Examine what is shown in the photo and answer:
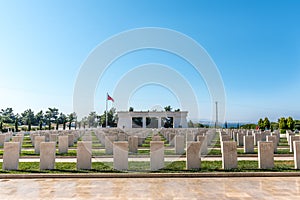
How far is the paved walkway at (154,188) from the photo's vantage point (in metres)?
5.87

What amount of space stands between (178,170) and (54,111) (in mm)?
84843

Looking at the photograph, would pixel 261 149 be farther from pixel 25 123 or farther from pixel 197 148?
pixel 25 123

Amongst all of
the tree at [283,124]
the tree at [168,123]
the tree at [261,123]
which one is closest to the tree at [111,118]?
the tree at [168,123]

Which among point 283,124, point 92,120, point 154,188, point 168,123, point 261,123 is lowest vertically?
point 154,188

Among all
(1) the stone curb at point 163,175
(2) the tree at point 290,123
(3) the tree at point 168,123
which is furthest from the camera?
(3) the tree at point 168,123

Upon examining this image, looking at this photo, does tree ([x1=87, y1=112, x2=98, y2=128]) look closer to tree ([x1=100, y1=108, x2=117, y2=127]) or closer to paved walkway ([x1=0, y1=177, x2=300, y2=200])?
tree ([x1=100, y1=108, x2=117, y2=127])

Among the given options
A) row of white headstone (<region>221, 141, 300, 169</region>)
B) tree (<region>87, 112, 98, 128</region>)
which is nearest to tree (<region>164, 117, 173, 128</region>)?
tree (<region>87, 112, 98, 128</region>)

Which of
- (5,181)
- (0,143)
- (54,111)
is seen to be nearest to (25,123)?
(54,111)

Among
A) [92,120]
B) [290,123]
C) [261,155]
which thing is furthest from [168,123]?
[261,155]

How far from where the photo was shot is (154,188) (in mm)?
6562

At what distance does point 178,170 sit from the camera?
8688 mm

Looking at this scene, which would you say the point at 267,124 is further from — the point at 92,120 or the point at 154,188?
the point at 92,120

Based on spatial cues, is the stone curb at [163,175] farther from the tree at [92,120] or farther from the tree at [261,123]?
the tree at [92,120]

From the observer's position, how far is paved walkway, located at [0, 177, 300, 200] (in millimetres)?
5867
